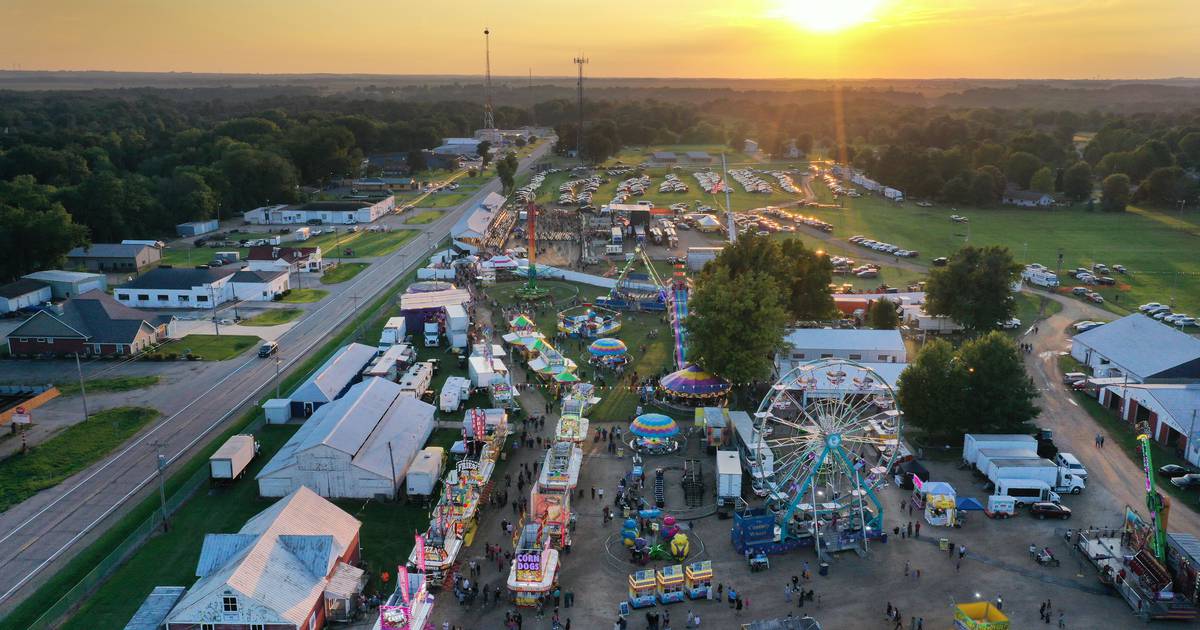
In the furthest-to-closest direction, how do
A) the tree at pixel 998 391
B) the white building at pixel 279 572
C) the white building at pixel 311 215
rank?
the white building at pixel 311 215, the tree at pixel 998 391, the white building at pixel 279 572

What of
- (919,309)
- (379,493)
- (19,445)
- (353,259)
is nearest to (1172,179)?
(919,309)

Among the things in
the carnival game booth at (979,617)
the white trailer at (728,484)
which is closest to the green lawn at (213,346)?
the white trailer at (728,484)

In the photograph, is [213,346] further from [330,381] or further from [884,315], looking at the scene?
[884,315]

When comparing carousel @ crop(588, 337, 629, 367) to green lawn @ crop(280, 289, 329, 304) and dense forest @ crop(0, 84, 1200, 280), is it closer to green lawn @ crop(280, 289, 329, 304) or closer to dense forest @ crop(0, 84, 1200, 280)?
green lawn @ crop(280, 289, 329, 304)

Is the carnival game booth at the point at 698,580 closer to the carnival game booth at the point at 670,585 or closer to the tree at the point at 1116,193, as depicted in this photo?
the carnival game booth at the point at 670,585

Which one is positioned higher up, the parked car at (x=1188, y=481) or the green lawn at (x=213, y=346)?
the green lawn at (x=213, y=346)
